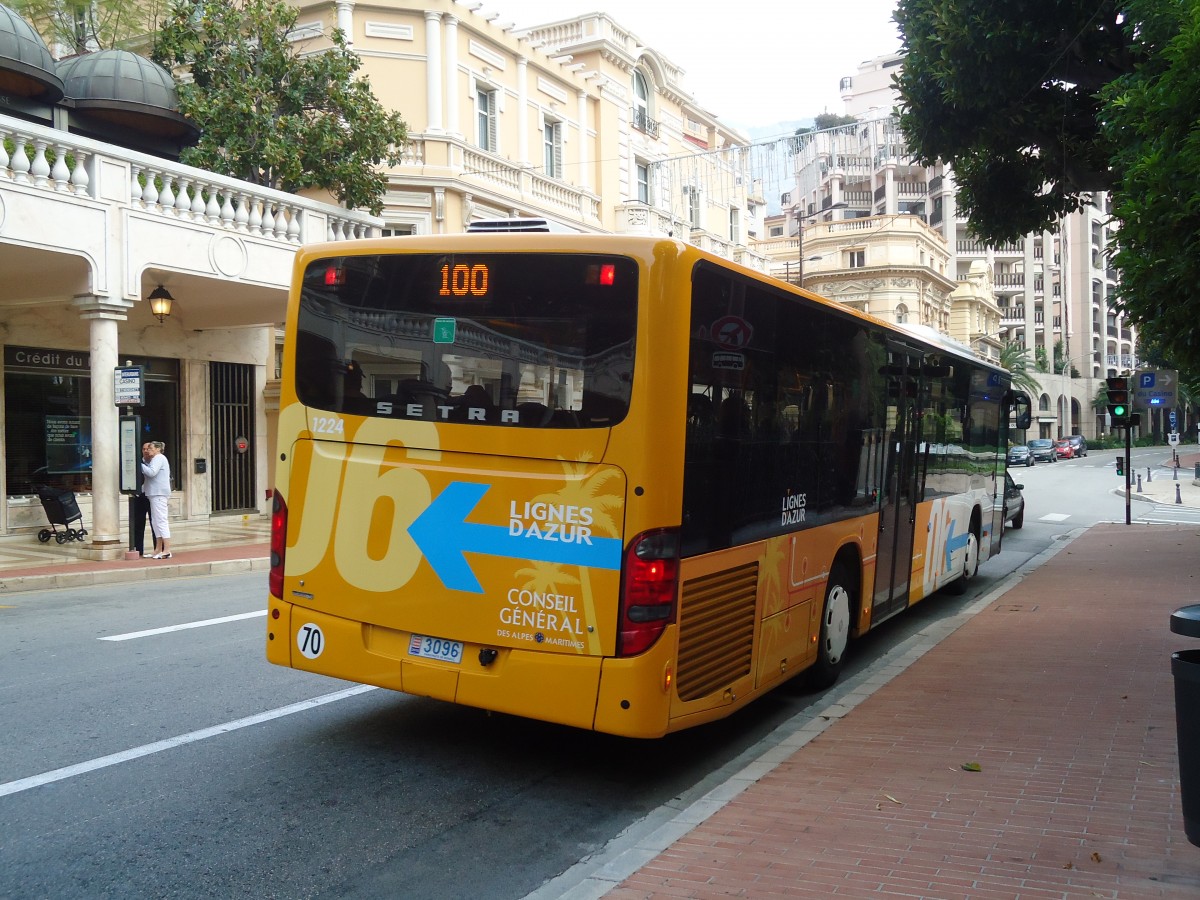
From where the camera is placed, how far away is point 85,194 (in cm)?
1533

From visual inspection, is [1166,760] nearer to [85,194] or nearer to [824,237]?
[85,194]

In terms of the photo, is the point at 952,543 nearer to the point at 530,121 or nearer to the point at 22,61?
the point at 22,61

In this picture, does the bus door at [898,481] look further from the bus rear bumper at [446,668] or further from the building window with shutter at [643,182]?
the building window with shutter at [643,182]

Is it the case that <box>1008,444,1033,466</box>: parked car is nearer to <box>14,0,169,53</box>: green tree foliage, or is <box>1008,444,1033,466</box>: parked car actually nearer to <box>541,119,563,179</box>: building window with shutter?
<box>541,119,563,179</box>: building window with shutter

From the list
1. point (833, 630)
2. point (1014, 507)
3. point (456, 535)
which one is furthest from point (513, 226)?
point (1014, 507)

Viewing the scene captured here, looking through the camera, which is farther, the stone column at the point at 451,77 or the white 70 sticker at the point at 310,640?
the stone column at the point at 451,77

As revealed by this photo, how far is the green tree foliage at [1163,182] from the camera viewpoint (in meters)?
6.81

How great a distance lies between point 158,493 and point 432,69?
45.4 feet

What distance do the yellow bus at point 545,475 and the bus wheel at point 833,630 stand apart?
905 mm

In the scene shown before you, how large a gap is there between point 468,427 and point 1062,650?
6.19m

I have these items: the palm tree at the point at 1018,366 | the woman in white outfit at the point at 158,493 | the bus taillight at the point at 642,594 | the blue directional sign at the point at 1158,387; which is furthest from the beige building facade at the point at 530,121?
the palm tree at the point at 1018,366

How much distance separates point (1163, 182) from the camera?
715 centimetres


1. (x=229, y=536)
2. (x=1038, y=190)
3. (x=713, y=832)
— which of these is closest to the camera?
(x=713, y=832)

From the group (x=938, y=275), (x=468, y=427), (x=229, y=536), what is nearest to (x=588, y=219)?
(x=229, y=536)
